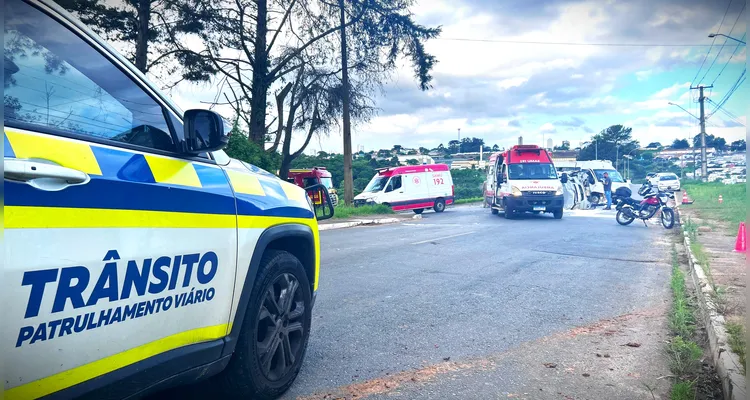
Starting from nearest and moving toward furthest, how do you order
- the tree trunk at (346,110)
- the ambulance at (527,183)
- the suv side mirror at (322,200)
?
the suv side mirror at (322,200) < the ambulance at (527,183) < the tree trunk at (346,110)

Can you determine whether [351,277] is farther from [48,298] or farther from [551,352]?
[48,298]

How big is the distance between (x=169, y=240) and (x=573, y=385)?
2.79 meters

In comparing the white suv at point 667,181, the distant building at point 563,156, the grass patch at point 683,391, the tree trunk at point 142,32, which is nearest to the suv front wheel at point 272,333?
the grass patch at point 683,391

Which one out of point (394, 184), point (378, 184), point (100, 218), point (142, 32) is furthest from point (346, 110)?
point (100, 218)

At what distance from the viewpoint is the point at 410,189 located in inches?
993

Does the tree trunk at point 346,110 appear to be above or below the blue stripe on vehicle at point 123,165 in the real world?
above

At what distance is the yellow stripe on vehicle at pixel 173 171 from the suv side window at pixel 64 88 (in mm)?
98

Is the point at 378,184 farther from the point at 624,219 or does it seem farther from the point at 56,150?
the point at 56,150

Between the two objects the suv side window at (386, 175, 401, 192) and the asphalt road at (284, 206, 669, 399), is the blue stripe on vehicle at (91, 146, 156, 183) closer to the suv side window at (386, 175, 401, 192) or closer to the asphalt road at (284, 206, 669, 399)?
the asphalt road at (284, 206, 669, 399)

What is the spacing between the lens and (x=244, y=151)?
18.1 m

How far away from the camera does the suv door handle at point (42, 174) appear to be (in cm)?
168

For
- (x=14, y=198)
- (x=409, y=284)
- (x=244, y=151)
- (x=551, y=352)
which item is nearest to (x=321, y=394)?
(x=551, y=352)

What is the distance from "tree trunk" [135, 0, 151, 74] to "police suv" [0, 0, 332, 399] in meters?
12.3

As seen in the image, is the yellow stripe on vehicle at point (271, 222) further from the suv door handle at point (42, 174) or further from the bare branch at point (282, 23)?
the bare branch at point (282, 23)
